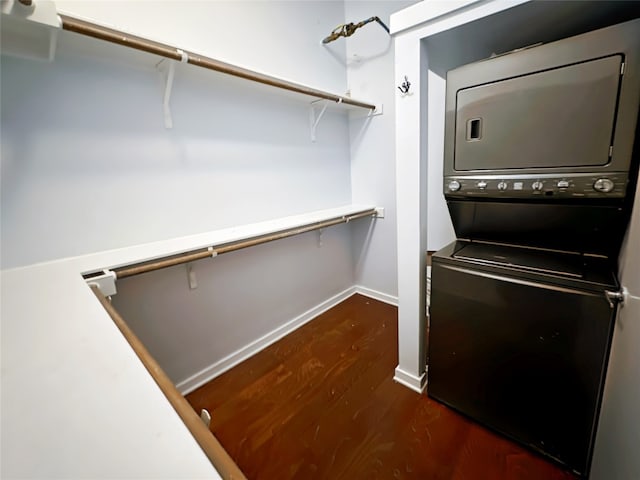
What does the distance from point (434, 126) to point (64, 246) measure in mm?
2214

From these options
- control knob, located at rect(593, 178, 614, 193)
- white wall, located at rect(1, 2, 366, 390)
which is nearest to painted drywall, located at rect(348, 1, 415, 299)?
white wall, located at rect(1, 2, 366, 390)

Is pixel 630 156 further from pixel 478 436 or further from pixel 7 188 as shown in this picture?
pixel 7 188

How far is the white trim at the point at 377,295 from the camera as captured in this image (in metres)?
2.65

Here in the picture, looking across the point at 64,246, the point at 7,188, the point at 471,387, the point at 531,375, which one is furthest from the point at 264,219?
the point at 531,375

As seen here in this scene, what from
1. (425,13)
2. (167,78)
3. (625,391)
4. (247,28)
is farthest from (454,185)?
(247,28)

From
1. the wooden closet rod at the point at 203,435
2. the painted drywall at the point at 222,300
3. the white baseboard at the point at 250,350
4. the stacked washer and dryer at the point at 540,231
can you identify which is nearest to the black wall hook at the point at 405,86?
the stacked washer and dryer at the point at 540,231

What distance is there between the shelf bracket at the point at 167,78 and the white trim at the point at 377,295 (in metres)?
2.13

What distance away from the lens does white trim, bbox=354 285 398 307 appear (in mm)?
2652

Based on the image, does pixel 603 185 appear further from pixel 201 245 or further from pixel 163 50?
pixel 163 50

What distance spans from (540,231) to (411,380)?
1.04 m

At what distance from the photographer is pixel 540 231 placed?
1.23 metres

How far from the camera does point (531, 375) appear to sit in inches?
46.7

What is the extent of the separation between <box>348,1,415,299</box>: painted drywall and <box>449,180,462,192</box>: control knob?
43.8 inches

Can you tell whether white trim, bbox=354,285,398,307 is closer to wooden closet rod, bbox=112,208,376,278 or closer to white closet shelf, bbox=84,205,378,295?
white closet shelf, bbox=84,205,378,295
